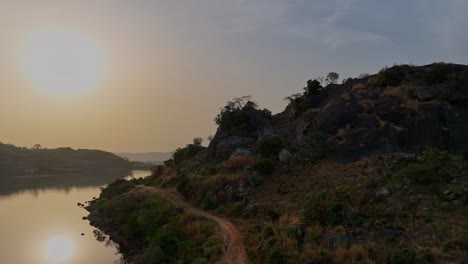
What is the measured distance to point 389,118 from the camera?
42.3m

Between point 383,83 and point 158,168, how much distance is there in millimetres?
40170

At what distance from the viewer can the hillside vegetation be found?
21.1 m

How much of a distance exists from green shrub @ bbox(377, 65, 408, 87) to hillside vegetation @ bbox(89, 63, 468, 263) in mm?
A: 129

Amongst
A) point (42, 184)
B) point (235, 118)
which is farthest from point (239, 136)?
point (42, 184)

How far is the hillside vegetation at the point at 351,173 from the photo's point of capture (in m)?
21.1

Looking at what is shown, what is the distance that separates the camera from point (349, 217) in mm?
23750

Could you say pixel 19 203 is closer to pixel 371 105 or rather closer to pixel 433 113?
pixel 371 105

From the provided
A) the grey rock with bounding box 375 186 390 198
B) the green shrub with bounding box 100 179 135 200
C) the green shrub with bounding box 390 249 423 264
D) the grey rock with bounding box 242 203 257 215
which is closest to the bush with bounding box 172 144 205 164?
the green shrub with bounding box 100 179 135 200

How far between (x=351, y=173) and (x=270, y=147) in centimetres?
1242

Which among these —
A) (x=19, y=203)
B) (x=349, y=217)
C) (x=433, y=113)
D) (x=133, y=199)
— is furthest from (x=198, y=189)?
(x=19, y=203)

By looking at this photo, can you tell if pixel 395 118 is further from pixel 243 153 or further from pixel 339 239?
pixel 339 239

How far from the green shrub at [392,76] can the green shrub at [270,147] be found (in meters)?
15.6

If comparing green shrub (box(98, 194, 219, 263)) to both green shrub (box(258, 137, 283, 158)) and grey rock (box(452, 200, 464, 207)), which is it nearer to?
green shrub (box(258, 137, 283, 158))

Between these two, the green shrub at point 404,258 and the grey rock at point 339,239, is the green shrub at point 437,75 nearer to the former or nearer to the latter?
the grey rock at point 339,239
